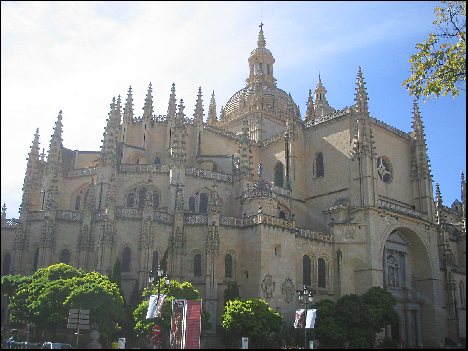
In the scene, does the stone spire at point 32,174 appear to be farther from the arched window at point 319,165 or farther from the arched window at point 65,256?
the arched window at point 319,165

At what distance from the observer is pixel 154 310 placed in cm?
2538

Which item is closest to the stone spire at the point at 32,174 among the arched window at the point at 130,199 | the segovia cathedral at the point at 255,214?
the segovia cathedral at the point at 255,214

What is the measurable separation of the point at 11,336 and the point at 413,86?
945 inches

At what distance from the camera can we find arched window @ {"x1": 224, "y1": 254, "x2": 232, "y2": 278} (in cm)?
3834

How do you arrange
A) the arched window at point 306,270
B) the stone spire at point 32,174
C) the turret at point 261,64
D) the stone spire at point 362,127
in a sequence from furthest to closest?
the turret at point 261,64, the stone spire at point 362,127, the stone spire at point 32,174, the arched window at point 306,270

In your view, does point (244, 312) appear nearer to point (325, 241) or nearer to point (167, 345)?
point (167, 345)

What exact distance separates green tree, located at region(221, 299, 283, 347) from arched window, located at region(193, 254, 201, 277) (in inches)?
210

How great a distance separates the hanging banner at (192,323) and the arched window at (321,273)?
62.8ft

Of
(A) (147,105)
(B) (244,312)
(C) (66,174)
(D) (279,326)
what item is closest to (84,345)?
(B) (244,312)

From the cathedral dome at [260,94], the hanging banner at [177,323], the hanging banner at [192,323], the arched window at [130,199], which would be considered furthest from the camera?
the cathedral dome at [260,94]

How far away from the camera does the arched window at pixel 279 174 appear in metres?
50.7

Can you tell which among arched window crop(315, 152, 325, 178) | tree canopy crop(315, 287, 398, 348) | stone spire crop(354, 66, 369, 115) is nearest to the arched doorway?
arched window crop(315, 152, 325, 178)

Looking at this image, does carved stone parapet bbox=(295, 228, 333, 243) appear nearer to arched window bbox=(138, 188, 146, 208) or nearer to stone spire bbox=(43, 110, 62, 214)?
arched window bbox=(138, 188, 146, 208)

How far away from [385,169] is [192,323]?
29122 mm
